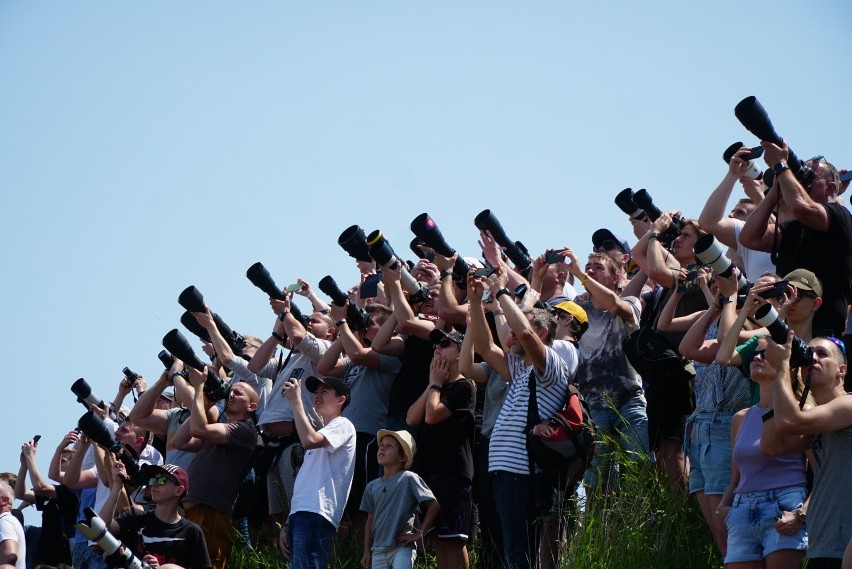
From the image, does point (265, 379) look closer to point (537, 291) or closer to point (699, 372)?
point (537, 291)

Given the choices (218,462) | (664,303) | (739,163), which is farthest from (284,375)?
(739,163)

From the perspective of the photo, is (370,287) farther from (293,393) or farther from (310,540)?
(310,540)

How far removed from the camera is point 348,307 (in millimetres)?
10609

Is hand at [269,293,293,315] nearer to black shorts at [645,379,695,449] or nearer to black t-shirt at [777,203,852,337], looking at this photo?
black shorts at [645,379,695,449]

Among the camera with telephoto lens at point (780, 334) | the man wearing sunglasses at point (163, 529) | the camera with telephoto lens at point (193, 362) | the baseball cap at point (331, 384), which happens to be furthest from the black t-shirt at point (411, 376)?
the camera with telephoto lens at point (780, 334)

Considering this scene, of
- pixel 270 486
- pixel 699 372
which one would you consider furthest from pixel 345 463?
pixel 699 372

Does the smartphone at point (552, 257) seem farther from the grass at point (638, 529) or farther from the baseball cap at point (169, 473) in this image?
the baseball cap at point (169, 473)

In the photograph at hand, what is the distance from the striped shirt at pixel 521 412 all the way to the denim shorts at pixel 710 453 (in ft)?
3.17

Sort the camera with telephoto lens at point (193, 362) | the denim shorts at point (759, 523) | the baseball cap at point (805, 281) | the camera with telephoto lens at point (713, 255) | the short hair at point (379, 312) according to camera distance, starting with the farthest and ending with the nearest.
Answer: the camera with telephoto lens at point (193, 362) < the short hair at point (379, 312) < the camera with telephoto lens at point (713, 255) < the baseball cap at point (805, 281) < the denim shorts at point (759, 523)

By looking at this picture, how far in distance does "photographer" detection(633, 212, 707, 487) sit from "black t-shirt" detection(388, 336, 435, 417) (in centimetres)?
167

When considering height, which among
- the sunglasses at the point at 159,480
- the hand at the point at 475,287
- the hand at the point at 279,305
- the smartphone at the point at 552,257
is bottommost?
the sunglasses at the point at 159,480

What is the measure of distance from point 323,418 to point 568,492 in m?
2.09

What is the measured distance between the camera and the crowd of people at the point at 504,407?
22.7ft

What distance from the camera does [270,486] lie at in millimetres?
10477
